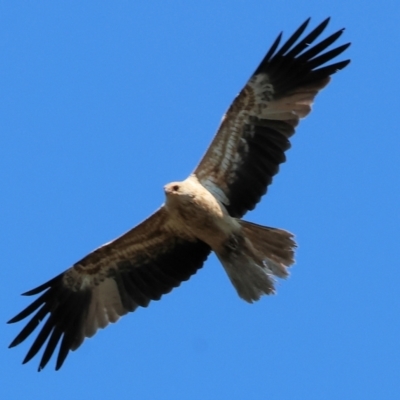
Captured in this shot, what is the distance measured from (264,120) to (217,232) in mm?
1232

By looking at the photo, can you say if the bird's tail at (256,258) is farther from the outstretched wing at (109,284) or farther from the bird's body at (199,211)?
the outstretched wing at (109,284)

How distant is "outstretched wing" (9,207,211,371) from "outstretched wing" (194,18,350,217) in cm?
73

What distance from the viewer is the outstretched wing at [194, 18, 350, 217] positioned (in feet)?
39.1

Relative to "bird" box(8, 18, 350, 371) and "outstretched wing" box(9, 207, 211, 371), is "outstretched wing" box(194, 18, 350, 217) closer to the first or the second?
"bird" box(8, 18, 350, 371)

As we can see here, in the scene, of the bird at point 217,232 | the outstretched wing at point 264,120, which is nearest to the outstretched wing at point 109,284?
the bird at point 217,232

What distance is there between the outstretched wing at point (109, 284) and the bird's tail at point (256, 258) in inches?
22.8

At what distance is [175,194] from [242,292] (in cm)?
120

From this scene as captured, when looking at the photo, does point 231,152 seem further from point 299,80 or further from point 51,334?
point 51,334

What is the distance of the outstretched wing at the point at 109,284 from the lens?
489 inches

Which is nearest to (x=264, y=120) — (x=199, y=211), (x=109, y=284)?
(x=199, y=211)

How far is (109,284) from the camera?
12664 millimetres

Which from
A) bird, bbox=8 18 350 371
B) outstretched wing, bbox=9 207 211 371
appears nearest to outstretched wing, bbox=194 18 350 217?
bird, bbox=8 18 350 371

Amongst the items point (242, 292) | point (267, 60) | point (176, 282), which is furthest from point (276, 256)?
point (267, 60)

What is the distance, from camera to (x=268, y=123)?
12.0 m
